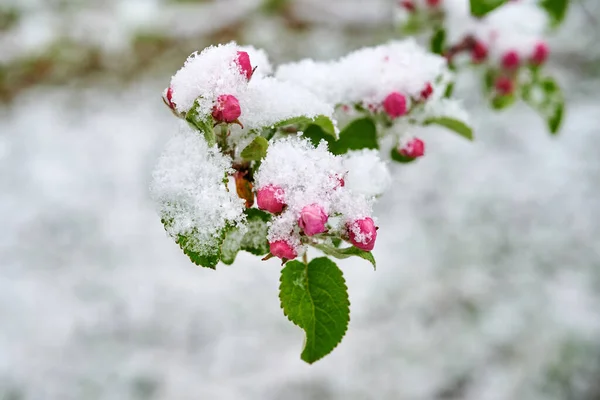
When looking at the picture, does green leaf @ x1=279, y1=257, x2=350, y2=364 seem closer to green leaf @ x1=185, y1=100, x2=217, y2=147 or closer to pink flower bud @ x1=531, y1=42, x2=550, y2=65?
green leaf @ x1=185, y1=100, x2=217, y2=147

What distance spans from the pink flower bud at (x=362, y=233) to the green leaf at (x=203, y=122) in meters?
0.19

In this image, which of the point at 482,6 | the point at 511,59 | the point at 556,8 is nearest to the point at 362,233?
the point at 482,6

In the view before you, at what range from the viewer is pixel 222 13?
4.59m

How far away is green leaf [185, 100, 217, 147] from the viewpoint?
0.67 meters

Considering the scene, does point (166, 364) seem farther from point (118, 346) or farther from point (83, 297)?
point (83, 297)

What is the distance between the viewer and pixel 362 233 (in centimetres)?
66

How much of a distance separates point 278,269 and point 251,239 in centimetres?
234

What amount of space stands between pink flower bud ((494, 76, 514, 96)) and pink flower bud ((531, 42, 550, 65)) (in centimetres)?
7

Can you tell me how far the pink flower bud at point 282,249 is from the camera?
650 mm

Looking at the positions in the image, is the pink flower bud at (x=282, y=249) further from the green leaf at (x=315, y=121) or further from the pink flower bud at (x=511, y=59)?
the pink flower bud at (x=511, y=59)

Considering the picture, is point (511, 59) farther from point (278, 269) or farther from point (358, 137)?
point (278, 269)

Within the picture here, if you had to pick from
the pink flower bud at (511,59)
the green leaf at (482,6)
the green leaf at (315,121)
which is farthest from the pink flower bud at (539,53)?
the green leaf at (315,121)

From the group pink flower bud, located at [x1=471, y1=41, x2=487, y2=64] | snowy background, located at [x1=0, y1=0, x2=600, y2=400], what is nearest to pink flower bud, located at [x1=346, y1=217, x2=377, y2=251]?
pink flower bud, located at [x1=471, y1=41, x2=487, y2=64]

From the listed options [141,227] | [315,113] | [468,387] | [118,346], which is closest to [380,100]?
[315,113]
